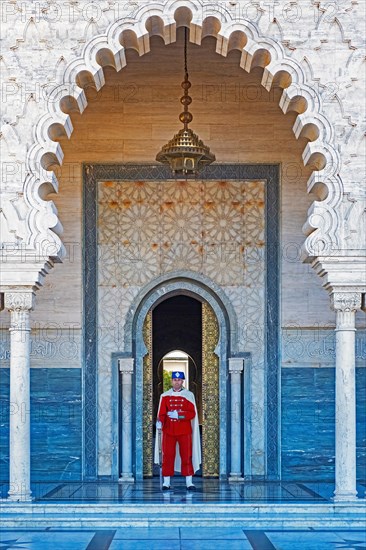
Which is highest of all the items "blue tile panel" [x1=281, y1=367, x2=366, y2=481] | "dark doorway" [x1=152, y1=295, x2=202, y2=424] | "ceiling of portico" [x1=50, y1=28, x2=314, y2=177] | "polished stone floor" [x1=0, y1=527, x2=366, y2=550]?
"ceiling of portico" [x1=50, y1=28, x2=314, y2=177]

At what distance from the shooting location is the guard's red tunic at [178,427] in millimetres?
9605

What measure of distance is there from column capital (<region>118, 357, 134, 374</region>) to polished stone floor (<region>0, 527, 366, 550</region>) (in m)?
2.79

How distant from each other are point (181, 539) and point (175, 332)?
383 inches

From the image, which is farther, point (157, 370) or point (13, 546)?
point (157, 370)

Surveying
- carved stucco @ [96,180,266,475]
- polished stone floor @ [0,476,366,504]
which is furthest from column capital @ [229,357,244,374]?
polished stone floor @ [0,476,366,504]

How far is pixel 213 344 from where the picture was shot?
→ 34.2 feet

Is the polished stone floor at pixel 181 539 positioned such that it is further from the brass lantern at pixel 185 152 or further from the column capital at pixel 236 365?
the brass lantern at pixel 185 152

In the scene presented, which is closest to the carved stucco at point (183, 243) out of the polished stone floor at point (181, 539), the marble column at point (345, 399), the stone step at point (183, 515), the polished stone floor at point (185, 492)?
the polished stone floor at point (185, 492)

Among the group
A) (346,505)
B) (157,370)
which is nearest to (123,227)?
(346,505)

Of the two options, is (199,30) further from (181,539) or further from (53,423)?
(181,539)

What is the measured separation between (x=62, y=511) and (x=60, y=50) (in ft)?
11.3

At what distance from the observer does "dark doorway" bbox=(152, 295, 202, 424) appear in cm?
1625

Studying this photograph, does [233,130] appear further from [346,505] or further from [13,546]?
[13,546]

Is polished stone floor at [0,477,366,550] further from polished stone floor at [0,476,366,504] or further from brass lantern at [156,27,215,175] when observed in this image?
brass lantern at [156,27,215,175]
